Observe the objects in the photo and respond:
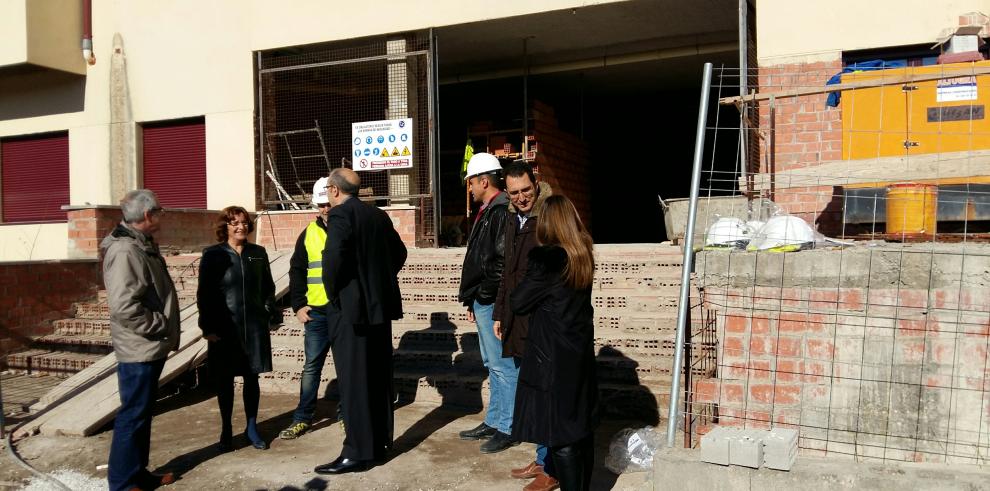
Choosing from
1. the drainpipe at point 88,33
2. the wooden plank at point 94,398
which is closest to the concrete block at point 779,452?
the wooden plank at point 94,398

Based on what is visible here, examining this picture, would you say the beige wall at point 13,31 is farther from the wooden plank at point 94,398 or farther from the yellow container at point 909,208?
the yellow container at point 909,208

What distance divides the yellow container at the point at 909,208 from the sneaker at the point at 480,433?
132 inches

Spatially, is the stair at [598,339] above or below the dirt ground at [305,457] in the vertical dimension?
above

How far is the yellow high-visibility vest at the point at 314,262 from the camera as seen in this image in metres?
5.77

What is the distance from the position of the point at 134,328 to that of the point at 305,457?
1.49 meters

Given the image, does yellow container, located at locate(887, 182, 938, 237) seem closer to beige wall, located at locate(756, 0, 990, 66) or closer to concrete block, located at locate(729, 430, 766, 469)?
concrete block, located at locate(729, 430, 766, 469)

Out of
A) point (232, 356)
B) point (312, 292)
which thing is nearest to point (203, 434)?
point (232, 356)

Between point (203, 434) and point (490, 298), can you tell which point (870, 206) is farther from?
point (203, 434)

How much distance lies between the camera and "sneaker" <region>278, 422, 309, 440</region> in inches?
220

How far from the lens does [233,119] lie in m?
12.3

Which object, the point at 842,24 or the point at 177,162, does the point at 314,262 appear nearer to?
the point at 842,24

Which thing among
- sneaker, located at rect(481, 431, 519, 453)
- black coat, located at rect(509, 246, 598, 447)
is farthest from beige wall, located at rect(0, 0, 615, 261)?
black coat, located at rect(509, 246, 598, 447)

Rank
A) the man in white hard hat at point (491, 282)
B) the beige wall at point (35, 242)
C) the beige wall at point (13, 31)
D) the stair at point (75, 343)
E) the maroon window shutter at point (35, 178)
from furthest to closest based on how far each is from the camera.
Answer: the maroon window shutter at point (35, 178) < the beige wall at point (35, 242) < the beige wall at point (13, 31) < the stair at point (75, 343) < the man in white hard hat at point (491, 282)

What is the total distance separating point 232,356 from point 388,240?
1469 mm
